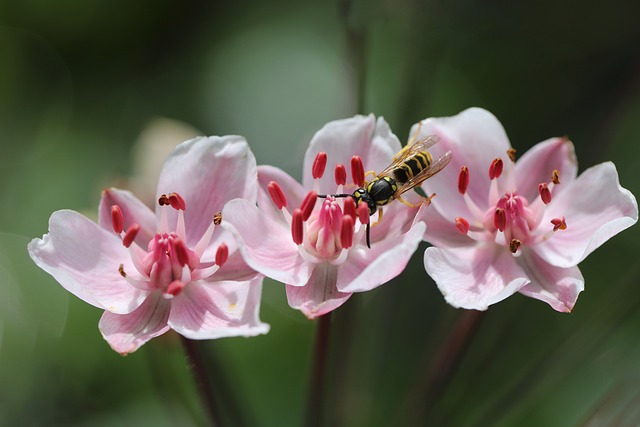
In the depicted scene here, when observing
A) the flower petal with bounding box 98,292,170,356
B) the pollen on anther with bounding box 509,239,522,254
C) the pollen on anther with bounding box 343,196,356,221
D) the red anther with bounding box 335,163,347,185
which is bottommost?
the flower petal with bounding box 98,292,170,356

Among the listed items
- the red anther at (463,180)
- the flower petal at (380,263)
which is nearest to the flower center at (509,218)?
the red anther at (463,180)

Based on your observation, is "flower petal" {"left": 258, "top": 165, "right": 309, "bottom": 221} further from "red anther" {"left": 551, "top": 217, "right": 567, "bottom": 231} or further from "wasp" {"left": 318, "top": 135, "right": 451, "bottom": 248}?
"red anther" {"left": 551, "top": 217, "right": 567, "bottom": 231}

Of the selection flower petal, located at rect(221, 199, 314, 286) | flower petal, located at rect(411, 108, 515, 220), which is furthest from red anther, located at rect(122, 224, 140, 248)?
flower petal, located at rect(411, 108, 515, 220)

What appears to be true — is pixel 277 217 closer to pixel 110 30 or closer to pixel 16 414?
pixel 16 414

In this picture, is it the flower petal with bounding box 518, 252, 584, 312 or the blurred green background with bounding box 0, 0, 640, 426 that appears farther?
the blurred green background with bounding box 0, 0, 640, 426

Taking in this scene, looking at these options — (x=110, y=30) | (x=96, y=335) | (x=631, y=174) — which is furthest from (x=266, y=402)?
(x=110, y=30)

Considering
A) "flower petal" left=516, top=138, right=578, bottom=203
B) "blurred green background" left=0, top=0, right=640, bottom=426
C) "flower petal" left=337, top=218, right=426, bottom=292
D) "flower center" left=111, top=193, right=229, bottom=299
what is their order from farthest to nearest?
"blurred green background" left=0, top=0, right=640, bottom=426 → "flower petal" left=516, top=138, right=578, bottom=203 → "flower center" left=111, top=193, right=229, bottom=299 → "flower petal" left=337, top=218, right=426, bottom=292

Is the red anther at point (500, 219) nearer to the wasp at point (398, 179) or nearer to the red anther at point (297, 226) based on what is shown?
the wasp at point (398, 179)
